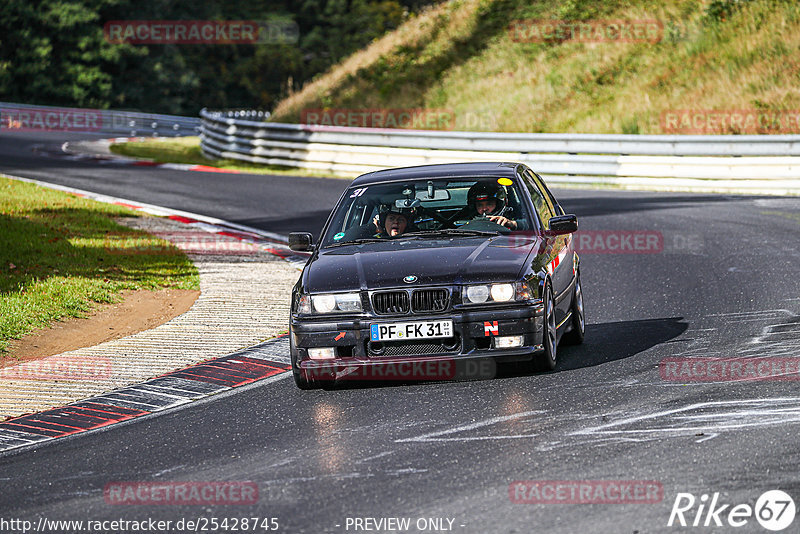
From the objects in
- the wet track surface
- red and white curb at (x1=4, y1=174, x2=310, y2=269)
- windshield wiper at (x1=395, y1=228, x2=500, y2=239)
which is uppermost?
windshield wiper at (x1=395, y1=228, x2=500, y2=239)

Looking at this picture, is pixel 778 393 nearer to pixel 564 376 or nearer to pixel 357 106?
pixel 564 376

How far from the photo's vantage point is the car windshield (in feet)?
30.0

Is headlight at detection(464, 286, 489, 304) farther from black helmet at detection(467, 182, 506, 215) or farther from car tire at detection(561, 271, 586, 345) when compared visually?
car tire at detection(561, 271, 586, 345)

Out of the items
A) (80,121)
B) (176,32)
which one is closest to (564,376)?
(80,121)

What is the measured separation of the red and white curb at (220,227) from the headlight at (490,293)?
6.72m

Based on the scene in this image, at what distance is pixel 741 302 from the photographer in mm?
11055

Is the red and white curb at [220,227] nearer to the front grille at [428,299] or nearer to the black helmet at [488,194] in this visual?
the black helmet at [488,194]

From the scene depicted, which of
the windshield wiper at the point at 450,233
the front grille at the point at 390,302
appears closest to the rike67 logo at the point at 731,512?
the front grille at the point at 390,302

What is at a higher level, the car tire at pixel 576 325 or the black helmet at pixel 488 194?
the black helmet at pixel 488 194

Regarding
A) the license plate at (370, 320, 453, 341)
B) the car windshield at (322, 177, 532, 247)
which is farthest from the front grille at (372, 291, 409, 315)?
the car windshield at (322, 177, 532, 247)

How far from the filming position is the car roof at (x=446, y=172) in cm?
950

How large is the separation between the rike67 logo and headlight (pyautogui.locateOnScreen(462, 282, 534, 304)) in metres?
2.78

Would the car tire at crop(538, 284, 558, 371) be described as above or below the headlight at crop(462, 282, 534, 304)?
below

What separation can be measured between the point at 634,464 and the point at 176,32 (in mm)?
64635
